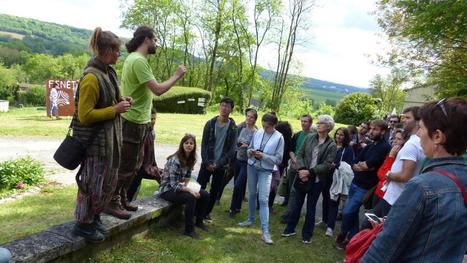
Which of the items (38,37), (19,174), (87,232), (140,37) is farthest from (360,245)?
(38,37)

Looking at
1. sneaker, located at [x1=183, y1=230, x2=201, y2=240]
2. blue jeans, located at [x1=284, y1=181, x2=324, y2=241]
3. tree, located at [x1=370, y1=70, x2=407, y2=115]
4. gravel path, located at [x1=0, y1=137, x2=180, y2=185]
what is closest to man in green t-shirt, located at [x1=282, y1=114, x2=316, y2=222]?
blue jeans, located at [x1=284, y1=181, x2=324, y2=241]

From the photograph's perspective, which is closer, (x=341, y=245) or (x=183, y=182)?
(x=183, y=182)

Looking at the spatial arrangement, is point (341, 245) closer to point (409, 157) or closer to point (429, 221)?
point (409, 157)

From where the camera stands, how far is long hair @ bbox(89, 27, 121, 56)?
9.34ft

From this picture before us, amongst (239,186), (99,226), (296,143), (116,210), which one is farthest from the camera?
(296,143)

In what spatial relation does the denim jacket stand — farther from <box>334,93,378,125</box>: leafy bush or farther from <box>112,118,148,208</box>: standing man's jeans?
<box>334,93,378,125</box>: leafy bush

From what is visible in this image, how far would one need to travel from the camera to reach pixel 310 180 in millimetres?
5070

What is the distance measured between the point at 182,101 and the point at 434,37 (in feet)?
58.2

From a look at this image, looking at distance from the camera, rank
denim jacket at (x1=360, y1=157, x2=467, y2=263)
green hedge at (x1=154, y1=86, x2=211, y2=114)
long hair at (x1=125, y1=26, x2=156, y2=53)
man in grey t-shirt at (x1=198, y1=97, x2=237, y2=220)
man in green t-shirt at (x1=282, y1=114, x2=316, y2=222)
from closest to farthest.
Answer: denim jacket at (x1=360, y1=157, x2=467, y2=263), long hair at (x1=125, y1=26, x2=156, y2=53), man in grey t-shirt at (x1=198, y1=97, x2=237, y2=220), man in green t-shirt at (x1=282, y1=114, x2=316, y2=222), green hedge at (x1=154, y1=86, x2=211, y2=114)

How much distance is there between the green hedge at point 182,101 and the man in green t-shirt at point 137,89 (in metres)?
20.5

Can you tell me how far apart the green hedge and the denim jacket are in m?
22.9

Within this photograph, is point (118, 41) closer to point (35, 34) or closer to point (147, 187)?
point (147, 187)

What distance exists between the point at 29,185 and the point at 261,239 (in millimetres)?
4220

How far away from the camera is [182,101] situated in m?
24.4
